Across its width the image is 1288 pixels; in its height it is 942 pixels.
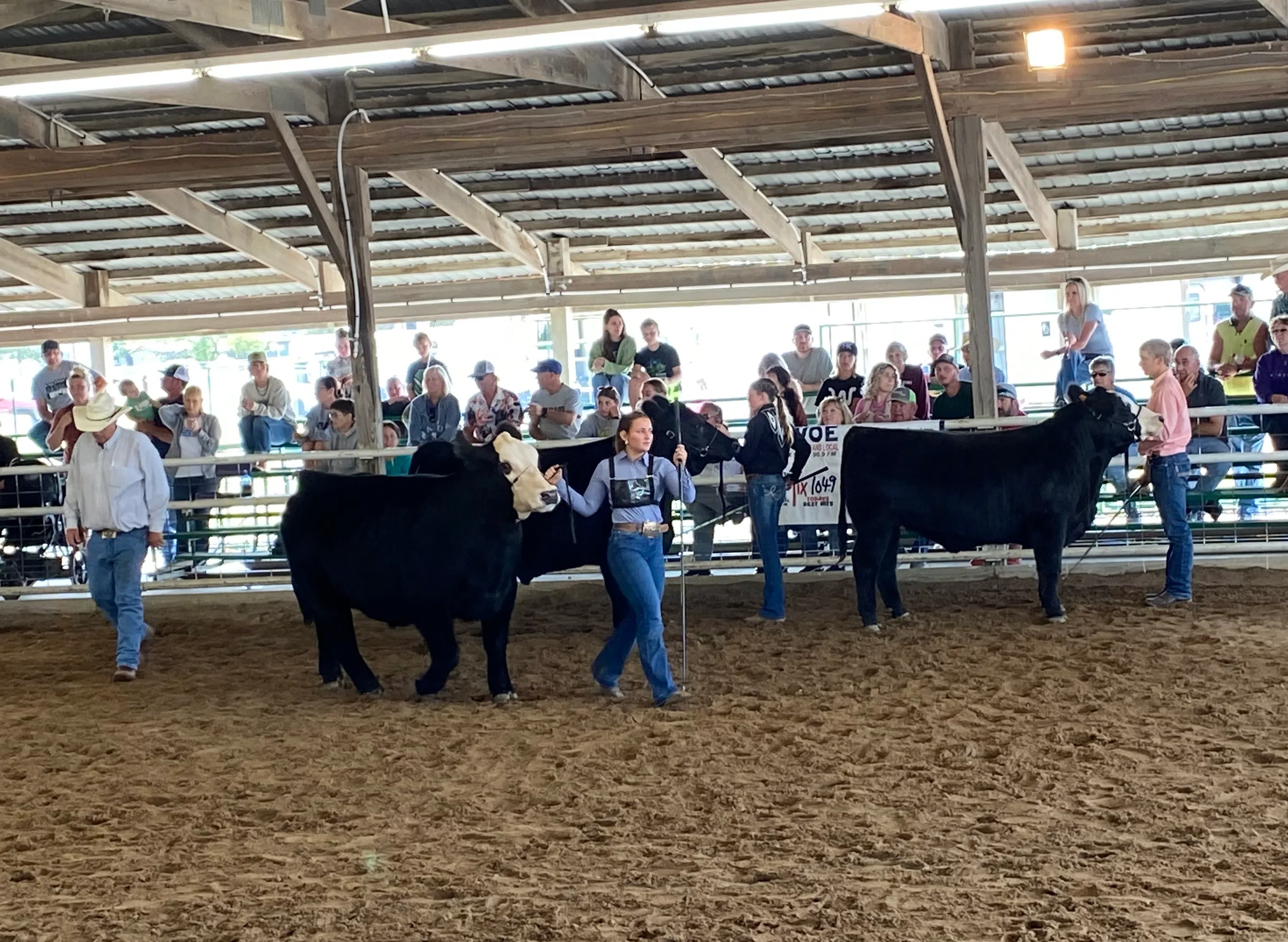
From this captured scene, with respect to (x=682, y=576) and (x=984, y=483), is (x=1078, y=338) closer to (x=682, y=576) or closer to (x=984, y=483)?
(x=984, y=483)

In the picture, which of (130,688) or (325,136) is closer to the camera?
(130,688)

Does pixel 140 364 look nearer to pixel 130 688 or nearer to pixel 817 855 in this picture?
pixel 130 688

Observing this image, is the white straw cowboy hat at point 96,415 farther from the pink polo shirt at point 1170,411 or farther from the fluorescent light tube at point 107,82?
the pink polo shirt at point 1170,411

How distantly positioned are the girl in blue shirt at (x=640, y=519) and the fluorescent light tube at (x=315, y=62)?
2.43 metres

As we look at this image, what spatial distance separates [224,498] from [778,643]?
4.30m

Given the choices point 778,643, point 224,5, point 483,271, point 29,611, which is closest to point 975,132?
point 778,643

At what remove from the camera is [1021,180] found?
522 inches

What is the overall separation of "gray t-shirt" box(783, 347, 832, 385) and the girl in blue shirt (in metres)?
4.68

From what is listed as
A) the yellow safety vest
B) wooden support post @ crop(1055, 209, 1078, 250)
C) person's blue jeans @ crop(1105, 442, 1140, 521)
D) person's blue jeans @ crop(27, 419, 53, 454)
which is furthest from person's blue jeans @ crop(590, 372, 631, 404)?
wooden support post @ crop(1055, 209, 1078, 250)

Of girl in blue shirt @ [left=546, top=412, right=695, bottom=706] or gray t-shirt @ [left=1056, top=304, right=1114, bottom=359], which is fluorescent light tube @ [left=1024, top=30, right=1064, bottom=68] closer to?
gray t-shirt @ [left=1056, top=304, right=1114, bottom=359]

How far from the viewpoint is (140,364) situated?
24750 millimetres

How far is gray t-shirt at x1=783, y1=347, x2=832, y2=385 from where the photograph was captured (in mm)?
11516

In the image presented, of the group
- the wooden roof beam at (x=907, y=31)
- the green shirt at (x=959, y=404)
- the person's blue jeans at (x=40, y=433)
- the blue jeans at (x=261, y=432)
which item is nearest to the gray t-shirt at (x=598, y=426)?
the green shirt at (x=959, y=404)

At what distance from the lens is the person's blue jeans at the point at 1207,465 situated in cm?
962
